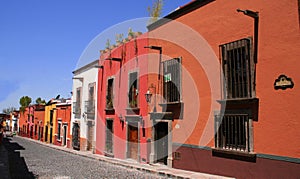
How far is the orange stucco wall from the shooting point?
749 centimetres

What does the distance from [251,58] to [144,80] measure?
21.2 ft

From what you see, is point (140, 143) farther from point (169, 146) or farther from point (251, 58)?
point (251, 58)

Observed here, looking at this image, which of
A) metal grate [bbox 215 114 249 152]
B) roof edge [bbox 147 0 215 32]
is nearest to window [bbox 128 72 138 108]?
roof edge [bbox 147 0 215 32]

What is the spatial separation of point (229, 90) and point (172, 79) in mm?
3205

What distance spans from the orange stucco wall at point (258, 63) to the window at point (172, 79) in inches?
11.8

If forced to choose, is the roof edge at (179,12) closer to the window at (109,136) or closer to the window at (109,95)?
the window at (109,95)

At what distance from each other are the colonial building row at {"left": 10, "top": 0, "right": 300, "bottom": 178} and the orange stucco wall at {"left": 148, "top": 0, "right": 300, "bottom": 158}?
A: 1.1 inches

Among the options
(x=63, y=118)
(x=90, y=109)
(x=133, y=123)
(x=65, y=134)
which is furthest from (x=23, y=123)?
(x=133, y=123)

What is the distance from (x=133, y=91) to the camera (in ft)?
49.7

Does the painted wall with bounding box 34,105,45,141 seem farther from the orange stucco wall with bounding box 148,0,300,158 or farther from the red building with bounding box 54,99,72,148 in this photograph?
the orange stucco wall with bounding box 148,0,300,158

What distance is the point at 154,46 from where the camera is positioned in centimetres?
1277

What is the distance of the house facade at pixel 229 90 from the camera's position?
7.61 m

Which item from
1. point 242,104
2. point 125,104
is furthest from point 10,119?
point 242,104

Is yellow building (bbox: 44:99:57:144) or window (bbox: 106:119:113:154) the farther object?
yellow building (bbox: 44:99:57:144)
